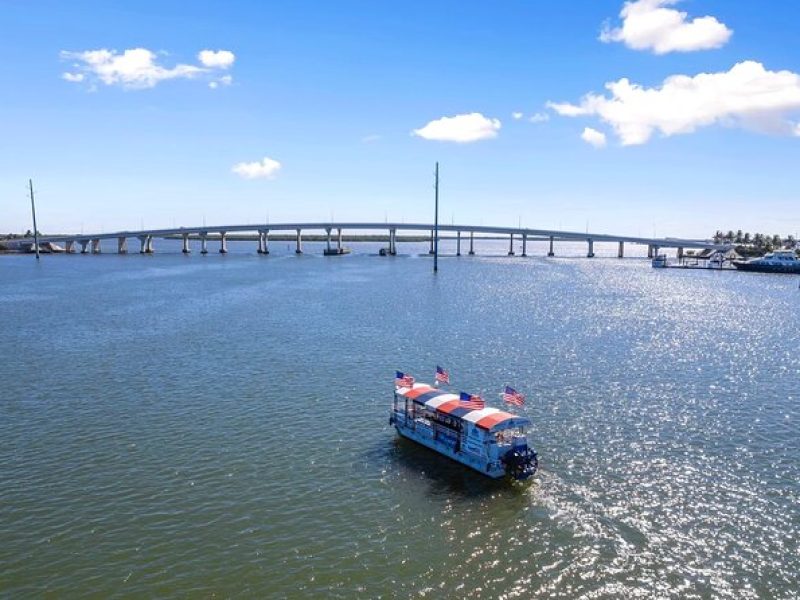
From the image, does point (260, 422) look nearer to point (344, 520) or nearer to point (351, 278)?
point (344, 520)

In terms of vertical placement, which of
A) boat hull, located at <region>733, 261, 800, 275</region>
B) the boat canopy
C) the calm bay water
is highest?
the boat canopy

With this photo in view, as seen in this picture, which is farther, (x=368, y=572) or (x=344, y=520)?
(x=344, y=520)

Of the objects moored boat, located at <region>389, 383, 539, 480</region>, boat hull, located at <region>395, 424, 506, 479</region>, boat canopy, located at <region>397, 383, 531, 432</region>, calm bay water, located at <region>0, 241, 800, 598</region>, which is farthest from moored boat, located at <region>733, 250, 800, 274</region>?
boat hull, located at <region>395, 424, 506, 479</region>

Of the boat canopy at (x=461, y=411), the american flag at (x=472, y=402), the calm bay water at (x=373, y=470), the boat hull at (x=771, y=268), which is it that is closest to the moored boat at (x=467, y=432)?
the boat canopy at (x=461, y=411)

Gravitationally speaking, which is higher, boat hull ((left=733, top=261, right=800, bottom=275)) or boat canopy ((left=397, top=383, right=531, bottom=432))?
boat canopy ((left=397, top=383, right=531, bottom=432))

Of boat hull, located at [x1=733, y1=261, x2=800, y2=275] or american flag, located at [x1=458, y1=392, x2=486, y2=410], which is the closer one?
american flag, located at [x1=458, y1=392, x2=486, y2=410]

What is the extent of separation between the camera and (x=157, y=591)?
2083 cm

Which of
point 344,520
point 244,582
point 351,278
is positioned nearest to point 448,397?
point 344,520

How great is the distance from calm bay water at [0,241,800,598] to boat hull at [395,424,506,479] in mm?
605

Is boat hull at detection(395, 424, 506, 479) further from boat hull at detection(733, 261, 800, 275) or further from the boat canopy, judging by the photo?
boat hull at detection(733, 261, 800, 275)

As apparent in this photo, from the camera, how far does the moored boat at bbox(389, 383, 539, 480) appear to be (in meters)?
29.6

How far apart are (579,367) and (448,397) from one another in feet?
74.6

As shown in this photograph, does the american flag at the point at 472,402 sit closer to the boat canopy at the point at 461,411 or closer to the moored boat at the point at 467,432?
the moored boat at the point at 467,432

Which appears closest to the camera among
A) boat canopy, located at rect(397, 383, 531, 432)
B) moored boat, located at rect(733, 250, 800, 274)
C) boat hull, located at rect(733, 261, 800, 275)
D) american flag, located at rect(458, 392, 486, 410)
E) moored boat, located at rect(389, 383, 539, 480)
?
moored boat, located at rect(389, 383, 539, 480)
